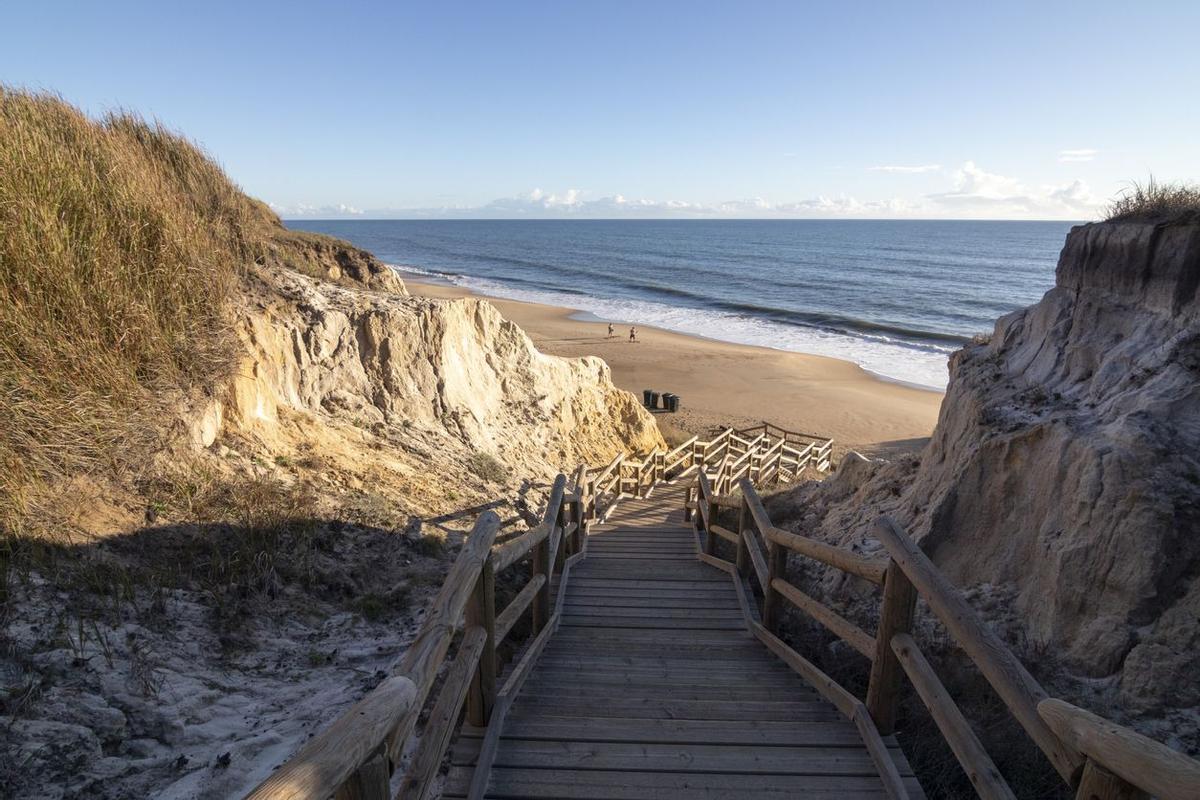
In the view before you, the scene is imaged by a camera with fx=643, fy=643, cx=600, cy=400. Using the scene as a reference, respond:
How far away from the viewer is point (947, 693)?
9.07ft

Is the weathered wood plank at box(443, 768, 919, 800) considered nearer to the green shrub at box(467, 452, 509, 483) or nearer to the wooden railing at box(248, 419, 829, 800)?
the wooden railing at box(248, 419, 829, 800)

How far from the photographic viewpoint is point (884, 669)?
10.6 ft

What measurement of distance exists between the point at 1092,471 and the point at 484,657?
419 centimetres

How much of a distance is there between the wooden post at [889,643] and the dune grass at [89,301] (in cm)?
508

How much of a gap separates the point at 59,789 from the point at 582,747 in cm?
220

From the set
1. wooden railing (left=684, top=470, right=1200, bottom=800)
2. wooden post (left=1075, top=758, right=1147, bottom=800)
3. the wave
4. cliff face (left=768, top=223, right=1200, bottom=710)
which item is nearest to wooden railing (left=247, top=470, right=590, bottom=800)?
wooden railing (left=684, top=470, right=1200, bottom=800)

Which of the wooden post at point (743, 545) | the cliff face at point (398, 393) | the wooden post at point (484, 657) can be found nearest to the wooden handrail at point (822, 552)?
the wooden post at point (743, 545)

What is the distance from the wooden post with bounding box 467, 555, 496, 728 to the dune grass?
3.08 m

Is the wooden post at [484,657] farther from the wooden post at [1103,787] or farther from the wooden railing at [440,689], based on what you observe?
the wooden post at [1103,787]

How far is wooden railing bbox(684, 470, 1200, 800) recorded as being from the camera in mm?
1610

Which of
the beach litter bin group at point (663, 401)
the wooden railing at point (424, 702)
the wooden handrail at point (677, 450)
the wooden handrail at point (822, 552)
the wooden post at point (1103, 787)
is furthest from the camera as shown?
the beach litter bin group at point (663, 401)

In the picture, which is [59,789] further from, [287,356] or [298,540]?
[287,356]

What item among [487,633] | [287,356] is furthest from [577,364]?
[487,633]

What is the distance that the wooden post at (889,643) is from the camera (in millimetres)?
3154
